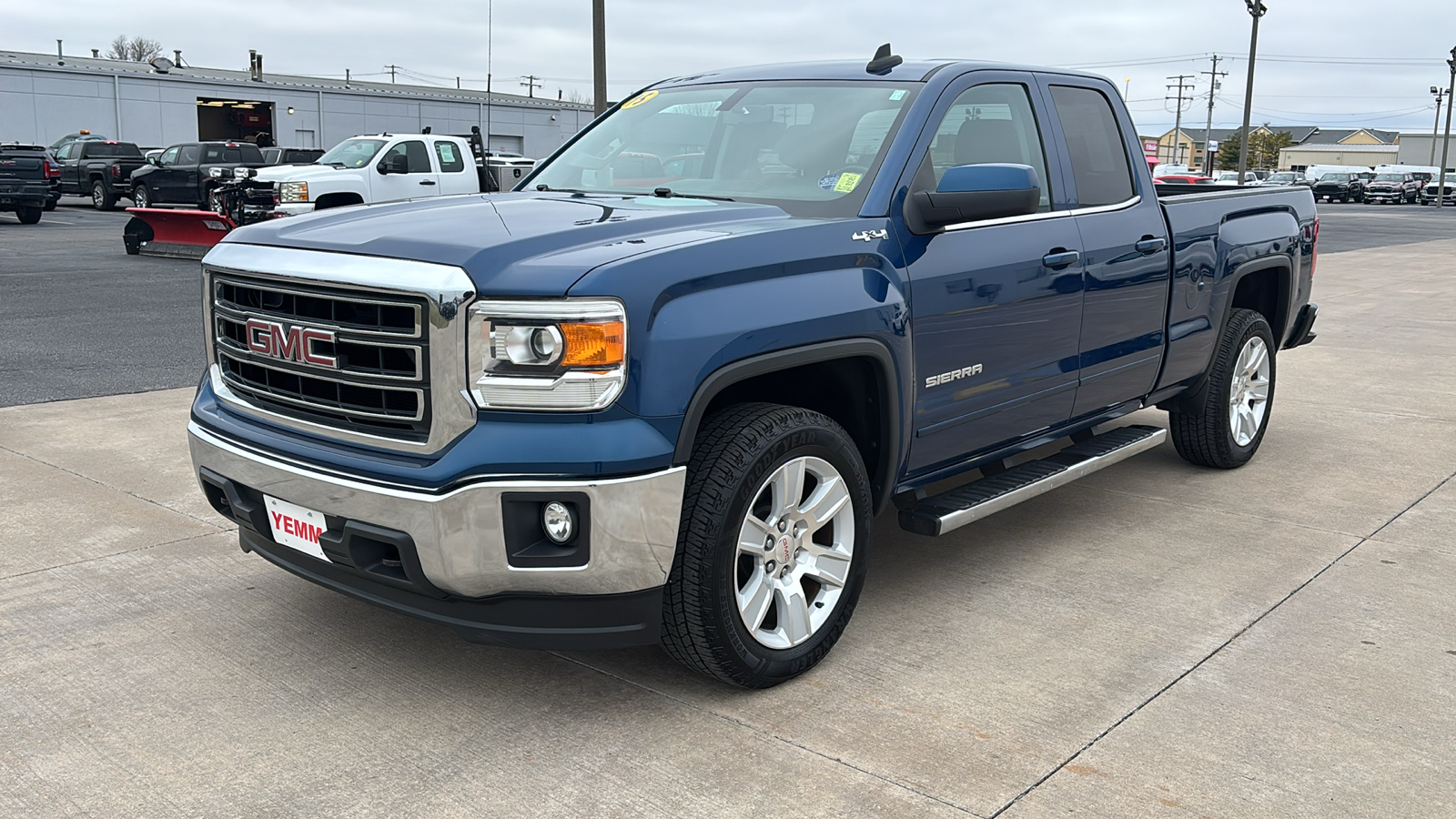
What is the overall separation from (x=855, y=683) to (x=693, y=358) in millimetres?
1162

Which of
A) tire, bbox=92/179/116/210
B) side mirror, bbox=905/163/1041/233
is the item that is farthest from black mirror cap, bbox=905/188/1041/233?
tire, bbox=92/179/116/210

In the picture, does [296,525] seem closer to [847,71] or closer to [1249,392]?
[847,71]

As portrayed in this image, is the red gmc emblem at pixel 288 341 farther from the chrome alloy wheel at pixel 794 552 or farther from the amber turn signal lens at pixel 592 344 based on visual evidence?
the chrome alloy wheel at pixel 794 552

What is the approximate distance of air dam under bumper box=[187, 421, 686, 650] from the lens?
3.07 m

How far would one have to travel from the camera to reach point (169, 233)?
18344 mm

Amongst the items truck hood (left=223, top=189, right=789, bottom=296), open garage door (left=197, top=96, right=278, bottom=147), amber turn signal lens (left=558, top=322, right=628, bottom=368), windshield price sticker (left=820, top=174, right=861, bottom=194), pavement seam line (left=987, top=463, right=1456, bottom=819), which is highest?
open garage door (left=197, top=96, right=278, bottom=147)

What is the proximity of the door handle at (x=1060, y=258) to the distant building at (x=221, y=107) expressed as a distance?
33.3 metres

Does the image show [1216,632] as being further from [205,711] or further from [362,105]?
[362,105]

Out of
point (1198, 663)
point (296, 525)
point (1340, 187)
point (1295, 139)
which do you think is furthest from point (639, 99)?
point (1295, 139)

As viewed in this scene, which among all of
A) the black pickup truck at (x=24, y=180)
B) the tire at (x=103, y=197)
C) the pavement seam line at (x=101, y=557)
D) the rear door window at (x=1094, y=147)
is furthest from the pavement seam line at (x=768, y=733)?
the tire at (x=103, y=197)

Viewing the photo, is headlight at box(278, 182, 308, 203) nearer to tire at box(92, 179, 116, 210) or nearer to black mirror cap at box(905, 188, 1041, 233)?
black mirror cap at box(905, 188, 1041, 233)

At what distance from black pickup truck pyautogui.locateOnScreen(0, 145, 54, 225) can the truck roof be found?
23875 millimetres

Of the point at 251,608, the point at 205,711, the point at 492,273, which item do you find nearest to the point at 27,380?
the point at 251,608

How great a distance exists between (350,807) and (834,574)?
61.0 inches
